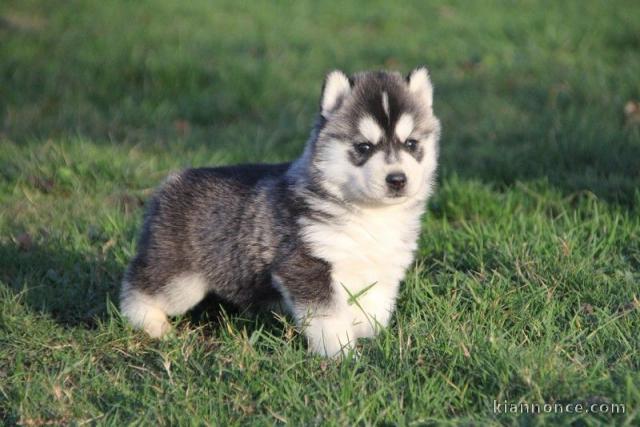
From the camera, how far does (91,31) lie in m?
10.4

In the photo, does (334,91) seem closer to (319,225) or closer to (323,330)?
(319,225)

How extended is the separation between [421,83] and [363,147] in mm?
556

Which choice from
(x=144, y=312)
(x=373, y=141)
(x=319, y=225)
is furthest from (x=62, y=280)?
(x=373, y=141)

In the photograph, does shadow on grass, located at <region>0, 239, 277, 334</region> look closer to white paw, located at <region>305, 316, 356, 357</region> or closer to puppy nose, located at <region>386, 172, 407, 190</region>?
white paw, located at <region>305, 316, 356, 357</region>

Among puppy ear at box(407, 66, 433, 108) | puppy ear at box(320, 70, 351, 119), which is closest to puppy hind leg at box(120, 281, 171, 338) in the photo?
puppy ear at box(320, 70, 351, 119)

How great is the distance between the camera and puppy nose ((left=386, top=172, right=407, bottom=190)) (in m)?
4.12

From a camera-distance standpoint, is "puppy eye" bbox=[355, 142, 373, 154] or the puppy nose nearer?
the puppy nose

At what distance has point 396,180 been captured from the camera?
4.13 m

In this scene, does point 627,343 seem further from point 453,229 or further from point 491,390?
point 453,229

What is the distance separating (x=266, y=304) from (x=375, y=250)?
0.65 meters

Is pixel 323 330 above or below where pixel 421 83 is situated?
below

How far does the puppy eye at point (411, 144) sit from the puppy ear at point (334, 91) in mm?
384

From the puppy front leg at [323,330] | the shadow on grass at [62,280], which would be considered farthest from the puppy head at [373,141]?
the shadow on grass at [62,280]

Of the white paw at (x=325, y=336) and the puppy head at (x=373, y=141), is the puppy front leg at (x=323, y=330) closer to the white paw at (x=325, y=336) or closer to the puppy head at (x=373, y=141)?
the white paw at (x=325, y=336)
